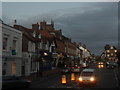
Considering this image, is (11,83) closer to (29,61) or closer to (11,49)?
(11,49)

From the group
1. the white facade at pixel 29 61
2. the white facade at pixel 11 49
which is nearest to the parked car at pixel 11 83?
the white facade at pixel 11 49

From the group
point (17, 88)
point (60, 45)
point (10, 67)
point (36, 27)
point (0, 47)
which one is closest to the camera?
point (17, 88)

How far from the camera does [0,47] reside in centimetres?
3272

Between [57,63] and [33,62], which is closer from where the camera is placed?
[33,62]

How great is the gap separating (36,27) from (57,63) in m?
14.7

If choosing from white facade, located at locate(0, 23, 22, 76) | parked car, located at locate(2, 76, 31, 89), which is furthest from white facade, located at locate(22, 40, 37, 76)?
parked car, located at locate(2, 76, 31, 89)

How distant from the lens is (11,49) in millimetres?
36531

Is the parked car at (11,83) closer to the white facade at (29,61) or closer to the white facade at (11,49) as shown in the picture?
the white facade at (11,49)

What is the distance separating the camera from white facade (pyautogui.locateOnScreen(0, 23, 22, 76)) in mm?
33978

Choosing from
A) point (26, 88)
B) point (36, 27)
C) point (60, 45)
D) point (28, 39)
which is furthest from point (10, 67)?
point (60, 45)

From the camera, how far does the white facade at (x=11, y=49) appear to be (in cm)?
3398

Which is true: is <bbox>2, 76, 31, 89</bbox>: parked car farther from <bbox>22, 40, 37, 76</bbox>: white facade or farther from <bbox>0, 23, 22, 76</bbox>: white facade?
<bbox>22, 40, 37, 76</bbox>: white facade

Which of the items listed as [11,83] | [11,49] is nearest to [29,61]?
[11,49]

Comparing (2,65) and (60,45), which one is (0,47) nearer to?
(2,65)
